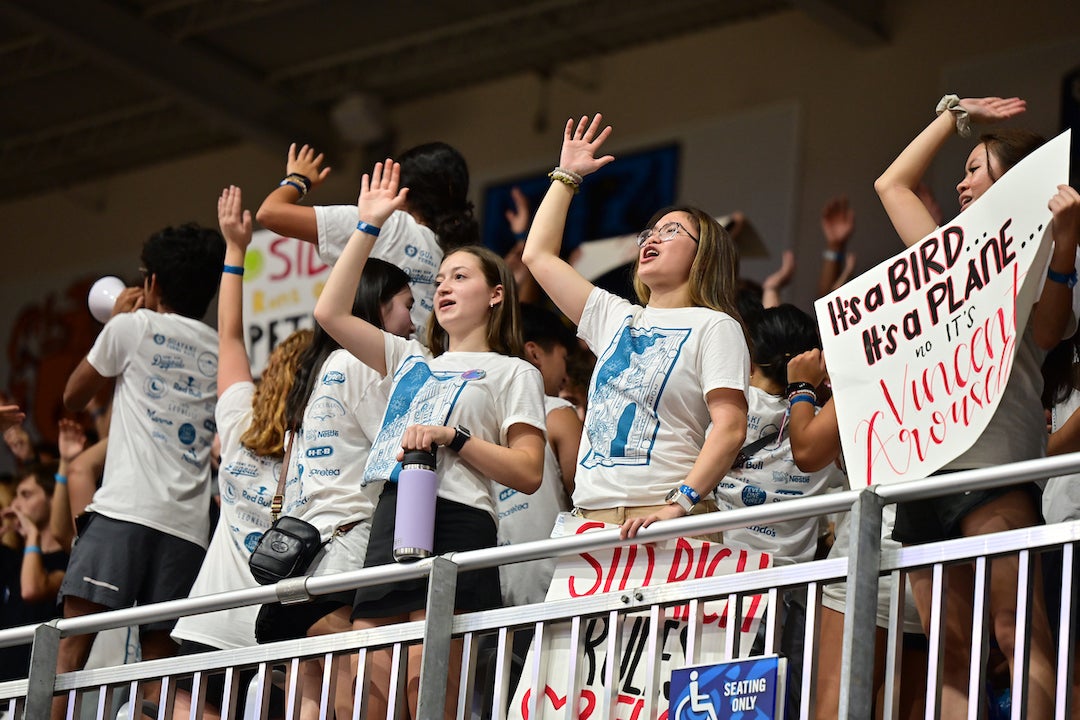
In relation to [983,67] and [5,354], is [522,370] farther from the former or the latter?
[5,354]

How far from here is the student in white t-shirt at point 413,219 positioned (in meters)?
4.46

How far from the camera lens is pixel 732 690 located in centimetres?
293

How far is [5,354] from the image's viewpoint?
1270 centimetres

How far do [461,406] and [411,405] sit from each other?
0.45ft

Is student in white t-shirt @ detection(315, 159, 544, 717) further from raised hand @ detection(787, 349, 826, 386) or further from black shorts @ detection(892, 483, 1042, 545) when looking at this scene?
black shorts @ detection(892, 483, 1042, 545)

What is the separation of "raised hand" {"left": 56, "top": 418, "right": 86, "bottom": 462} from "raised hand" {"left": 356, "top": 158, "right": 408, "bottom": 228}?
6.37ft

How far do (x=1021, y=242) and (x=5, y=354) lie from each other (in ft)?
35.7

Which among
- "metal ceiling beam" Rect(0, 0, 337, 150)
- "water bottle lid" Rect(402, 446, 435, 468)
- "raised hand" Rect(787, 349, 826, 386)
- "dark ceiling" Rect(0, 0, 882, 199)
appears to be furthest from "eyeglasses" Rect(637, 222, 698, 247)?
"metal ceiling beam" Rect(0, 0, 337, 150)

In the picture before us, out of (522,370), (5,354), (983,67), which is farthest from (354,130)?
(522,370)

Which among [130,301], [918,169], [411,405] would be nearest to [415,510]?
[411,405]

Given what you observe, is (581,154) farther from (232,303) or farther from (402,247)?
(232,303)

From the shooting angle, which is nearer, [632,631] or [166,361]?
[632,631]

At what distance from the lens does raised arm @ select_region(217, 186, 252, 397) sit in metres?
4.58

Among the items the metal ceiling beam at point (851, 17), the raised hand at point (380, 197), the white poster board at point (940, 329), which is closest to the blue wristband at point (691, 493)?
the white poster board at point (940, 329)
